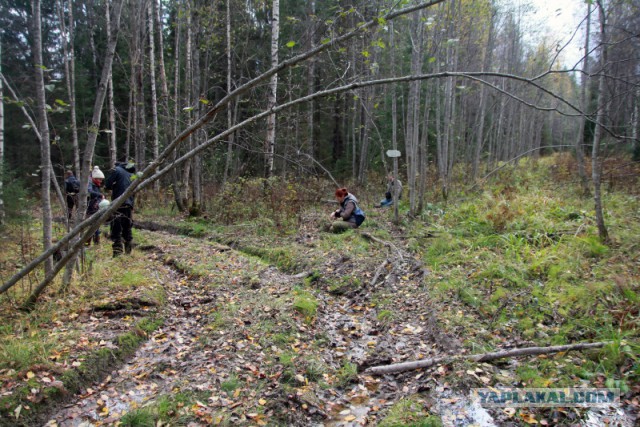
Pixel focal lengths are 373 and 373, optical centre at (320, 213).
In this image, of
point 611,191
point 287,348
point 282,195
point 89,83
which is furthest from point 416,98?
point 89,83

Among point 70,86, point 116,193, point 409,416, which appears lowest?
point 409,416

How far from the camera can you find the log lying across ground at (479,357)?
390 cm

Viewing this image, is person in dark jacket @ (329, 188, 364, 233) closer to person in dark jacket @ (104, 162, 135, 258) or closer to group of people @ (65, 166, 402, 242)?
group of people @ (65, 166, 402, 242)

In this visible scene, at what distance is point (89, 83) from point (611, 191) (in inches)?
957

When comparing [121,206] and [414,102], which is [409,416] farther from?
[414,102]

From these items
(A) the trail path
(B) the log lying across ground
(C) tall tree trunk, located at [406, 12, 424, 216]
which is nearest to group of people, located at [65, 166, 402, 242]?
(A) the trail path

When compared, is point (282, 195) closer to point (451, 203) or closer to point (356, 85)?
point (451, 203)

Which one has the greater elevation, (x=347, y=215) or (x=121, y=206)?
(x=121, y=206)

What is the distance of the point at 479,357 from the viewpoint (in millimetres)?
4000

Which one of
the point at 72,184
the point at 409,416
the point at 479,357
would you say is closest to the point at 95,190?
the point at 72,184

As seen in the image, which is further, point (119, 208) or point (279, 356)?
point (119, 208)

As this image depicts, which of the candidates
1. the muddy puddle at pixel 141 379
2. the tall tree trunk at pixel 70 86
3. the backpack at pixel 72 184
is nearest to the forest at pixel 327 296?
the muddy puddle at pixel 141 379

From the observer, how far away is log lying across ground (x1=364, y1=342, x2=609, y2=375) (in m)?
3.90

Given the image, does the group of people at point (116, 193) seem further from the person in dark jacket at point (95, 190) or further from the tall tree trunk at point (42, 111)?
the tall tree trunk at point (42, 111)
